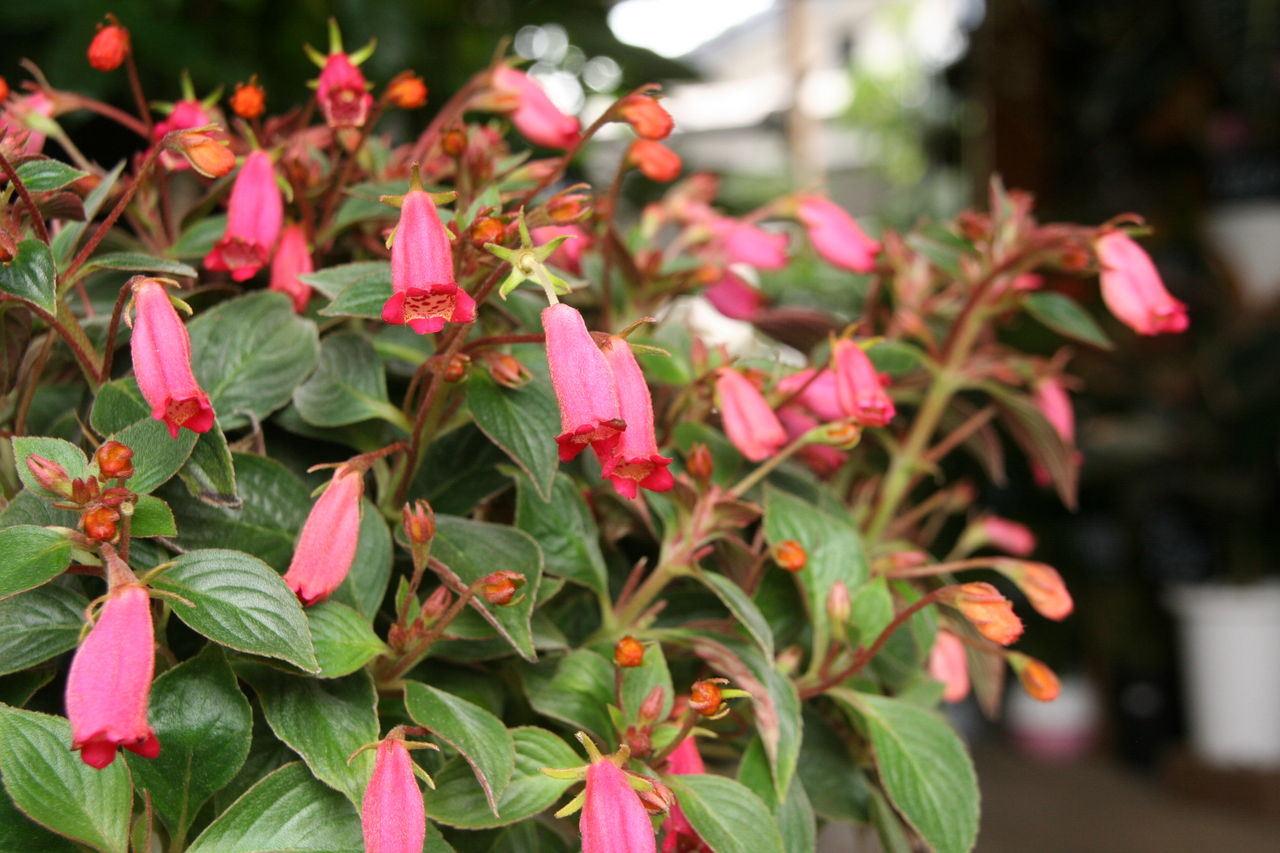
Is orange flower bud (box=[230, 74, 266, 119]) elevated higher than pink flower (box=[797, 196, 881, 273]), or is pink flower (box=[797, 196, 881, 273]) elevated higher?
orange flower bud (box=[230, 74, 266, 119])

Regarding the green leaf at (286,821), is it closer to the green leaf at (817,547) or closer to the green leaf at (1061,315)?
the green leaf at (817,547)

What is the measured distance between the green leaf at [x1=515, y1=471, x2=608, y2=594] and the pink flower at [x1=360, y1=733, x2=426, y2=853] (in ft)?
0.38

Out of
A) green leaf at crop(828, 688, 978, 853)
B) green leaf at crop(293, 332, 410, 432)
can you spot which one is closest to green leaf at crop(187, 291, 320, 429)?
green leaf at crop(293, 332, 410, 432)

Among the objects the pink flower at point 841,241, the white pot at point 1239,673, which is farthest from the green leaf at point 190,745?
the white pot at point 1239,673

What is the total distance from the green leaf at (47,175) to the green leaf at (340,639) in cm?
18

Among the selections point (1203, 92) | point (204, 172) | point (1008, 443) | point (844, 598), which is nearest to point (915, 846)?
point (844, 598)

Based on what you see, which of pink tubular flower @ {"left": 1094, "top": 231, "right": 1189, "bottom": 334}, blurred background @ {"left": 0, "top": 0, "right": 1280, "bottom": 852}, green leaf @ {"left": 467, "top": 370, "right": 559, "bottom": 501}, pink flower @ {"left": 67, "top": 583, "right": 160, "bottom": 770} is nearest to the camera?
pink flower @ {"left": 67, "top": 583, "right": 160, "bottom": 770}

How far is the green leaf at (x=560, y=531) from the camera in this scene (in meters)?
0.44

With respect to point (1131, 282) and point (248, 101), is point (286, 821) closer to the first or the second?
point (248, 101)

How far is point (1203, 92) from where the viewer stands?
7.91ft

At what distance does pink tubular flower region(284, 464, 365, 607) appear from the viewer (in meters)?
0.38

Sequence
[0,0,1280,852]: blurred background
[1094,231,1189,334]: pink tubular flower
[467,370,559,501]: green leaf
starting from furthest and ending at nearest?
[0,0,1280,852]: blurred background < [1094,231,1189,334]: pink tubular flower < [467,370,559,501]: green leaf

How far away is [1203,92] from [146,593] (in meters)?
2.57

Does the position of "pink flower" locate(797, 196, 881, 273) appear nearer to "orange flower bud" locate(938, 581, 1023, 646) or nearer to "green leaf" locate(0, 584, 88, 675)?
"orange flower bud" locate(938, 581, 1023, 646)
